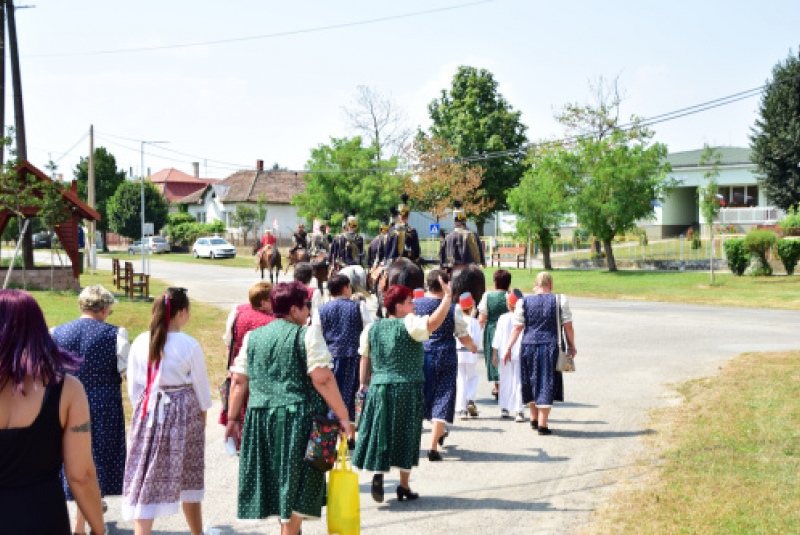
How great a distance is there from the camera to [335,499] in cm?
538

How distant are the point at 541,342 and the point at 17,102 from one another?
943 inches

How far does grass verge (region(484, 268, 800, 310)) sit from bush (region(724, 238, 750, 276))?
45 cm

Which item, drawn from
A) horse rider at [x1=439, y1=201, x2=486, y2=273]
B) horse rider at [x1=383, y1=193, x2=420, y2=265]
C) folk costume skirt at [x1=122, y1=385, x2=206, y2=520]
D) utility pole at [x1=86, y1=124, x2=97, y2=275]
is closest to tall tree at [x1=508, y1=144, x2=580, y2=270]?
utility pole at [x1=86, y1=124, x2=97, y2=275]

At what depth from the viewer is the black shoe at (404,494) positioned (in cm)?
695

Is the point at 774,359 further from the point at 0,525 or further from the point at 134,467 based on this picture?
the point at 0,525

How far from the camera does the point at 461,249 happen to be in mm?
14250

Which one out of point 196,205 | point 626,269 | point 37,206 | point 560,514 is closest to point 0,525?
point 560,514

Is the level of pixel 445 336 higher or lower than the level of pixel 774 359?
higher

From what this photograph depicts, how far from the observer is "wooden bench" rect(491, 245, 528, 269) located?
45.4 metres

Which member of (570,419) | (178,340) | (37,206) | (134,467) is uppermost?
(37,206)

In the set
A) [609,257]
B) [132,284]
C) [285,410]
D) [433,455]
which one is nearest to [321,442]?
[285,410]

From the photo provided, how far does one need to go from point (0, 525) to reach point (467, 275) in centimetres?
919

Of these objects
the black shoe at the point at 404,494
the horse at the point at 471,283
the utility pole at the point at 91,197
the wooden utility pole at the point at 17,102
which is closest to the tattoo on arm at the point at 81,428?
the black shoe at the point at 404,494

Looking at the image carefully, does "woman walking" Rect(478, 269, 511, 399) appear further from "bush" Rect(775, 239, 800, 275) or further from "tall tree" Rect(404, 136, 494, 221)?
"tall tree" Rect(404, 136, 494, 221)
